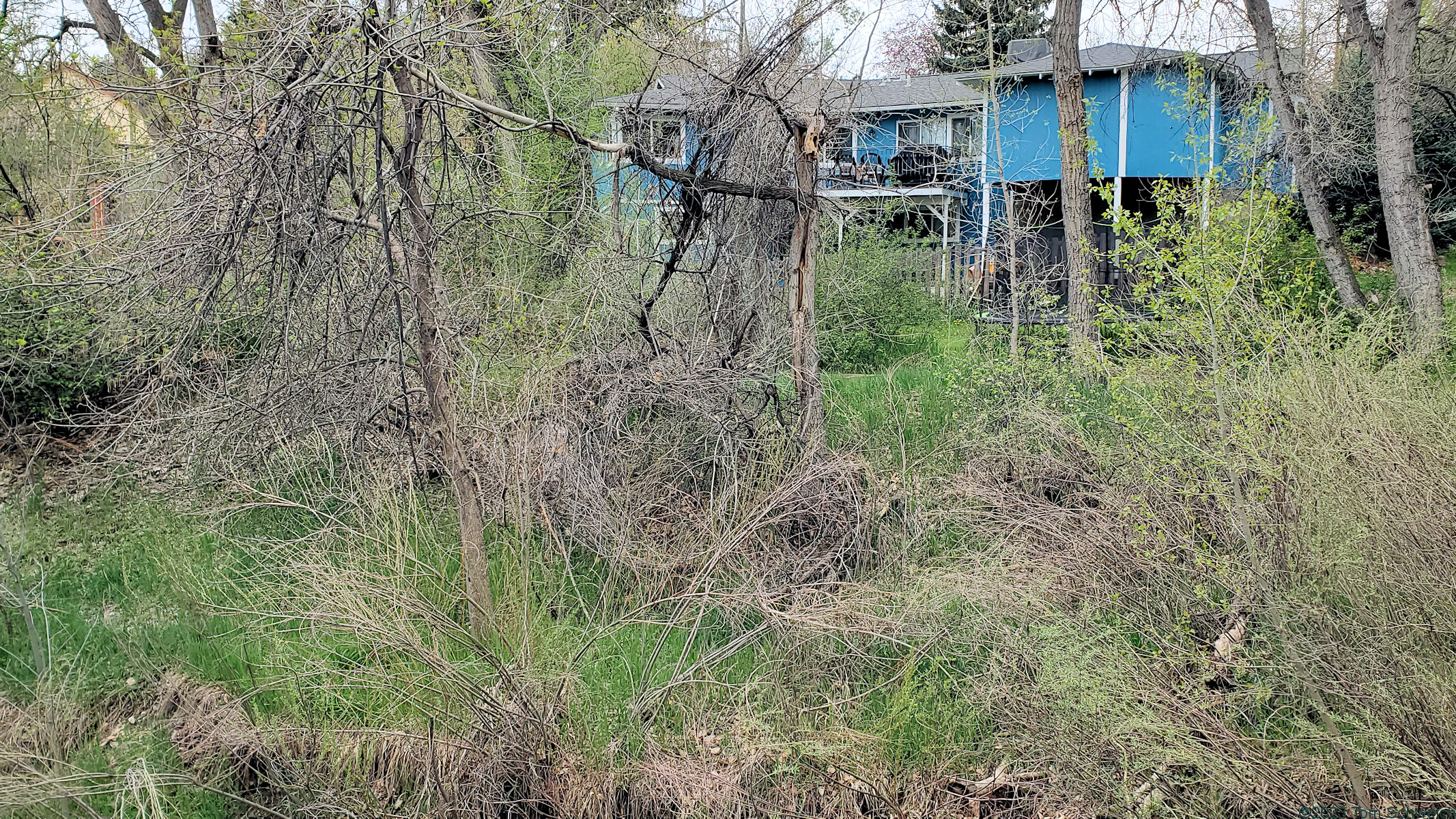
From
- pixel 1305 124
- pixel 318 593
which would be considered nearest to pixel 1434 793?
pixel 318 593

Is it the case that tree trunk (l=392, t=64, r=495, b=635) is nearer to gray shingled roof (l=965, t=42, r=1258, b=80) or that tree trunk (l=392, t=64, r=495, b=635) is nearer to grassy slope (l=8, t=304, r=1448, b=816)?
grassy slope (l=8, t=304, r=1448, b=816)

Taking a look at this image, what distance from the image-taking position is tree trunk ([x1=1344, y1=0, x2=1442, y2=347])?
9.19 m

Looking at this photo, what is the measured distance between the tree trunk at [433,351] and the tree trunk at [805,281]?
2387 millimetres

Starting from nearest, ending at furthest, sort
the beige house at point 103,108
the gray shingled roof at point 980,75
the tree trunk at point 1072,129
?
the beige house at point 103,108 → the tree trunk at point 1072,129 → the gray shingled roof at point 980,75

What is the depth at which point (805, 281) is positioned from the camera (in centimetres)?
675

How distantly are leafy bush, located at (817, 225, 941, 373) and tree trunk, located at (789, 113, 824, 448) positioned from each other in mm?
3618

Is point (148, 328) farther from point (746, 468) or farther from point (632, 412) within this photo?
point (746, 468)

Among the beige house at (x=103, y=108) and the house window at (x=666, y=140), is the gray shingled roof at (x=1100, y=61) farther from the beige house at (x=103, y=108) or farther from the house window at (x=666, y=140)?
the beige house at (x=103, y=108)

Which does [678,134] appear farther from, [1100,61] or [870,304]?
[1100,61]

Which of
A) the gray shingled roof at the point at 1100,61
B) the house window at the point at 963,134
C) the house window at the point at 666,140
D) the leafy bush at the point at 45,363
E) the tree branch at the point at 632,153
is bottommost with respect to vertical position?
the leafy bush at the point at 45,363

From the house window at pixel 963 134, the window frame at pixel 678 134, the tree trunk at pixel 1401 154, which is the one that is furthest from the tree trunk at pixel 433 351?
the house window at pixel 963 134

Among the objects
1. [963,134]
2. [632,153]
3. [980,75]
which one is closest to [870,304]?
[980,75]

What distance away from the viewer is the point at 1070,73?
9.84 m

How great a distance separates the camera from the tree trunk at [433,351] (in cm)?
465
